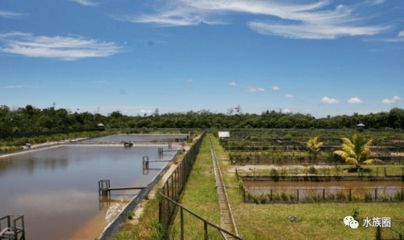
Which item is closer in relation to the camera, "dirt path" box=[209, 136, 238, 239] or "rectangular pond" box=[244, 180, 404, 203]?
"dirt path" box=[209, 136, 238, 239]

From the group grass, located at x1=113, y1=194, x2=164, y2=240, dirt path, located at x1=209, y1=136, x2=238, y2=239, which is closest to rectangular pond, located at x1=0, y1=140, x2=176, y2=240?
grass, located at x1=113, y1=194, x2=164, y2=240

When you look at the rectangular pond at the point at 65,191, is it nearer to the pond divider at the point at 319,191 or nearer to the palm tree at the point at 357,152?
the pond divider at the point at 319,191

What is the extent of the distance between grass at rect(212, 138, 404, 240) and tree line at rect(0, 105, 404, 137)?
4787 cm

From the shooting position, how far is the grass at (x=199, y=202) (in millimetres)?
11359

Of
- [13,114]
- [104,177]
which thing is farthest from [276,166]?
[13,114]

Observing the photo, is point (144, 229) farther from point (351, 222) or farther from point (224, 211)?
point (351, 222)

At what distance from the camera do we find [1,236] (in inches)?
442

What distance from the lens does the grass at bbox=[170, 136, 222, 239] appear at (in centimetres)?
1136

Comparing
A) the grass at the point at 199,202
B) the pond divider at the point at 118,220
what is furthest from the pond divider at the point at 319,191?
the pond divider at the point at 118,220

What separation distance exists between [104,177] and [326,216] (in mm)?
13889

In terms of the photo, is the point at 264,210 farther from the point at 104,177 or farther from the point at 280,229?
the point at 104,177

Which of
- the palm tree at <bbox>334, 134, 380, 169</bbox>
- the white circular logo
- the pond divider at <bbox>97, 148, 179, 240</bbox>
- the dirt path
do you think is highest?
the palm tree at <bbox>334, 134, 380, 169</bbox>

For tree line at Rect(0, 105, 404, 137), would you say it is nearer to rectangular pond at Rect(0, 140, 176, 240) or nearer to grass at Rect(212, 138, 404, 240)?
rectangular pond at Rect(0, 140, 176, 240)

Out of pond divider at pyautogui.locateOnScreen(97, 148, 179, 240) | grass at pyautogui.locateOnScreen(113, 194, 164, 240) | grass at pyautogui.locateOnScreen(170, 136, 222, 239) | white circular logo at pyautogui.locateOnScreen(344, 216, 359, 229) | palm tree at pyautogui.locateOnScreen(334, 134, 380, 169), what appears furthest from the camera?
palm tree at pyautogui.locateOnScreen(334, 134, 380, 169)
